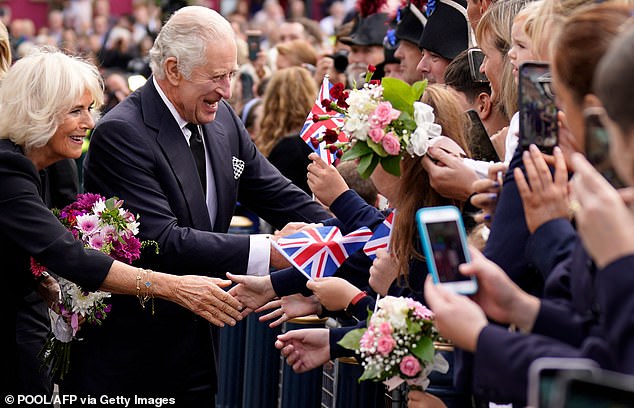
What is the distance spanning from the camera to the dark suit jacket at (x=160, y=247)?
4.84 metres

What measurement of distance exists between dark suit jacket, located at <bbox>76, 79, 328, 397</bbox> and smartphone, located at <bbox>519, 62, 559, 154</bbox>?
1.99 metres

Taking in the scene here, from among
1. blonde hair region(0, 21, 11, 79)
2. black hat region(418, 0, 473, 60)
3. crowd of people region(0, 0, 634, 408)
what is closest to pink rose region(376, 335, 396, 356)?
crowd of people region(0, 0, 634, 408)

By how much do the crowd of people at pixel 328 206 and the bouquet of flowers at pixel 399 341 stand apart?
7.0 inches

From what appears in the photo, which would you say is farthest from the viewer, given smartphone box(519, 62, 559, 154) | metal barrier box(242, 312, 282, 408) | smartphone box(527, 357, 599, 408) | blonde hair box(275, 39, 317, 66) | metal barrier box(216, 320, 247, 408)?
blonde hair box(275, 39, 317, 66)

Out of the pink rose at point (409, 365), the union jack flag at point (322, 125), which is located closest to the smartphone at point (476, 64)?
the union jack flag at point (322, 125)

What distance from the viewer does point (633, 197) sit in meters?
2.50

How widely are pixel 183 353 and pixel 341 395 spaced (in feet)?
2.46

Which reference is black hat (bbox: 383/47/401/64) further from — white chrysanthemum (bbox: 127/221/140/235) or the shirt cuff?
white chrysanthemum (bbox: 127/221/140/235)

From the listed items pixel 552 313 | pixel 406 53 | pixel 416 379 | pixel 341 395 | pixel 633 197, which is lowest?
pixel 341 395

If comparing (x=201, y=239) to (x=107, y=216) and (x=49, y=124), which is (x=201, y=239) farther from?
(x=49, y=124)

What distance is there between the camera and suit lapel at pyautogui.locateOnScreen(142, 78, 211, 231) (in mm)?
4918

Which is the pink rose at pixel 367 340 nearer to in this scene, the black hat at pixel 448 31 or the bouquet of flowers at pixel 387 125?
the bouquet of flowers at pixel 387 125

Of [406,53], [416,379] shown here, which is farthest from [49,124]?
[406,53]

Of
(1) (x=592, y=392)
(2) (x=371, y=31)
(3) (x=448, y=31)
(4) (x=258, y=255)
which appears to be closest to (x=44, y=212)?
(4) (x=258, y=255)
